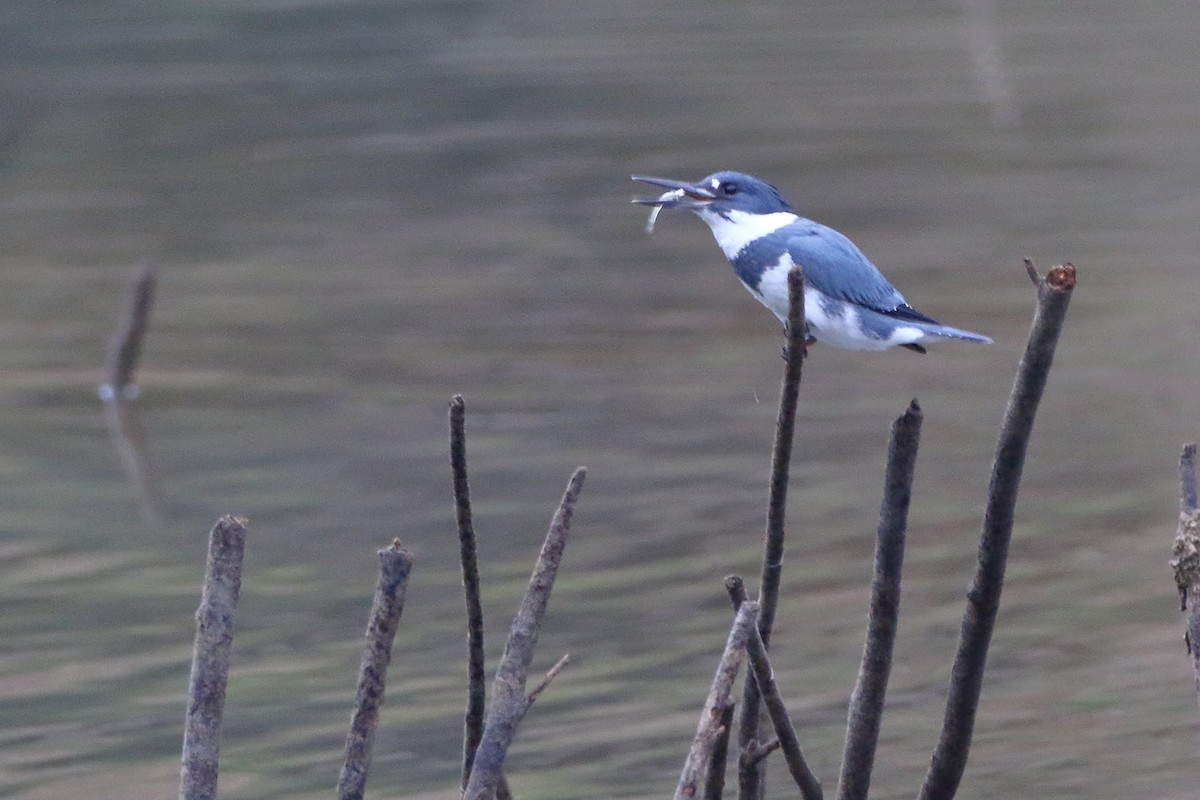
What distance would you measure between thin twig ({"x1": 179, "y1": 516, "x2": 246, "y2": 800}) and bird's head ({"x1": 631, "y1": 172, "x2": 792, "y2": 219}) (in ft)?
3.03

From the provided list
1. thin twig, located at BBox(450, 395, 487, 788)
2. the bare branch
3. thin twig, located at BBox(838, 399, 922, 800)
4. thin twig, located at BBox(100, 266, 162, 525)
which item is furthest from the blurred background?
thin twig, located at BBox(838, 399, 922, 800)

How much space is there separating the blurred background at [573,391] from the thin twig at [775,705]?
2.29 m

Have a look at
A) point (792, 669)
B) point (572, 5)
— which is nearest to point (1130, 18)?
point (572, 5)

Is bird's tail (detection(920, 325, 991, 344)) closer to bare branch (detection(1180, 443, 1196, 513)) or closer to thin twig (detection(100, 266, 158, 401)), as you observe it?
bare branch (detection(1180, 443, 1196, 513))

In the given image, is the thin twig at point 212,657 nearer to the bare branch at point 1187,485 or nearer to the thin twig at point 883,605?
the thin twig at point 883,605

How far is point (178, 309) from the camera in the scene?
11.6 m

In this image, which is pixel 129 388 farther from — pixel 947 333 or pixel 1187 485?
pixel 1187 485

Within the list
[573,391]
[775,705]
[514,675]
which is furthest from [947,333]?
[573,391]

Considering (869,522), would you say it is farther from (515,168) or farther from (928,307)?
(515,168)

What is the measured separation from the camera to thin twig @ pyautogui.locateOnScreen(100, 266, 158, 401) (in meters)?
9.72

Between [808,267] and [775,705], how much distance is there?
0.72 metres

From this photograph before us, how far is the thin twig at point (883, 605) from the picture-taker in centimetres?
297

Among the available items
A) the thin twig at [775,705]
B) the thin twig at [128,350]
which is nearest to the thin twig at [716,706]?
the thin twig at [775,705]

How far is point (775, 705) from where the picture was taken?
10.3 ft
